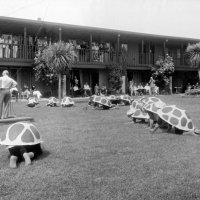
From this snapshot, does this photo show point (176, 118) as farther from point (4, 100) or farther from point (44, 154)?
point (4, 100)

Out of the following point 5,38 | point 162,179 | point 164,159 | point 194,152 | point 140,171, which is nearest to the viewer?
point 162,179

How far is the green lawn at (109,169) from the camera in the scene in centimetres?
489

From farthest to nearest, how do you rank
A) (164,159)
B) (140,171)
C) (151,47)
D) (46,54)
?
(151,47), (46,54), (164,159), (140,171)

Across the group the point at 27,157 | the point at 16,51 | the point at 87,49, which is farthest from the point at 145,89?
the point at 27,157

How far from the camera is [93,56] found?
27.5m

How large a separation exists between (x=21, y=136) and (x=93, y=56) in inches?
838

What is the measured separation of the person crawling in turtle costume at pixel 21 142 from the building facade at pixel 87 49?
1654 centimetres

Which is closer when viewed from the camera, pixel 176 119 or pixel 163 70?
pixel 176 119

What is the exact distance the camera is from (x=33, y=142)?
6.63 m

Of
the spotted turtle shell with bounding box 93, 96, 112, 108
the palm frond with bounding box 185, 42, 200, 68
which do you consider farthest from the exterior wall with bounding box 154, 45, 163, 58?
the spotted turtle shell with bounding box 93, 96, 112, 108

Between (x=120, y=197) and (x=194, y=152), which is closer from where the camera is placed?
(x=120, y=197)

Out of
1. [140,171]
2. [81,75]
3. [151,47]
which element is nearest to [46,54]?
[81,75]

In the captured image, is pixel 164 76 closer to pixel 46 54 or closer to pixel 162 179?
pixel 46 54

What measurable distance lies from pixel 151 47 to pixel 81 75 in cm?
762
